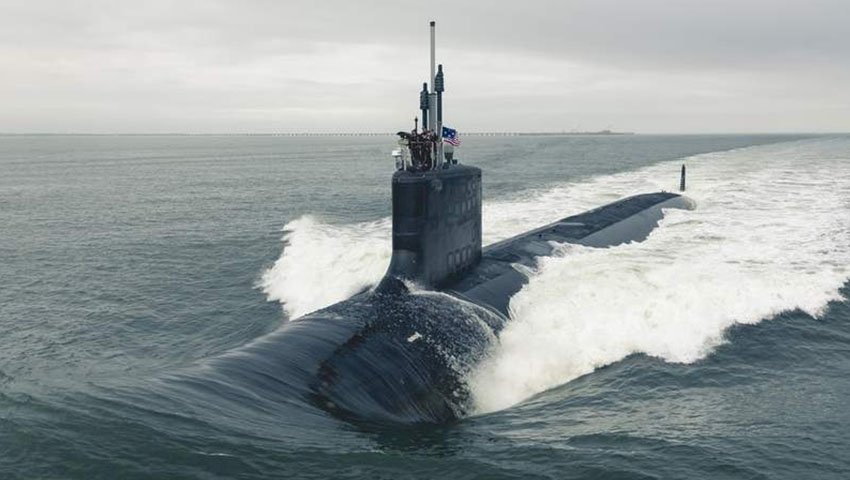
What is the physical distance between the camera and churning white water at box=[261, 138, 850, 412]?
1773 centimetres

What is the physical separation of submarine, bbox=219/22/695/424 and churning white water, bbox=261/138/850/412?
2.70ft

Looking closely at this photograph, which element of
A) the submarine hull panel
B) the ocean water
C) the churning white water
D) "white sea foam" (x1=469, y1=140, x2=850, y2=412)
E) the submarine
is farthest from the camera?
the submarine hull panel


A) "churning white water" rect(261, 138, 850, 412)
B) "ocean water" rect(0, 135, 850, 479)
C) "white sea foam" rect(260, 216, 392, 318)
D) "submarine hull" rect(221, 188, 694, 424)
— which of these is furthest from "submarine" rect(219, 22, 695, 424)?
"white sea foam" rect(260, 216, 392, 318)

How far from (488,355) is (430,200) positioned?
4.09 metres

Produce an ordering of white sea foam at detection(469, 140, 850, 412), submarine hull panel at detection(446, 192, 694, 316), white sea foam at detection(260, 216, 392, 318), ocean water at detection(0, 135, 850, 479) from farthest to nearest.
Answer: white sea foam at detection(260, 216, 392, 318), submarine hull panel at detection(446, 192, 694, 316), white sea foam at detection(469, 140, 850, 412), ocean water at detection(0, 135, 850, 479)

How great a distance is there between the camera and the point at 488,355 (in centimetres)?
1661

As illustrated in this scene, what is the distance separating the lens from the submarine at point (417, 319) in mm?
13094

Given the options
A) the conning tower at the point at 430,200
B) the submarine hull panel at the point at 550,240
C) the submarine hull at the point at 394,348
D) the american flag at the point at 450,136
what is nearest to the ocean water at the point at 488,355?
the submarine hull at the point at 394,348

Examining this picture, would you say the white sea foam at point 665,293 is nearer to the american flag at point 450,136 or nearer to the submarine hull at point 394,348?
the submarine hull at point 394,348

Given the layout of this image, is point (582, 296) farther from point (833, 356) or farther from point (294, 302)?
point (294, 302)

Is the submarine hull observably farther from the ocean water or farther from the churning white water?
the churning white water

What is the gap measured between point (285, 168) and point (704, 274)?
3091 inches

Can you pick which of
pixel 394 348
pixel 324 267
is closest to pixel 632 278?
pixel 394 348

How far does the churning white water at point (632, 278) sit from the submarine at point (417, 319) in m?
0.82
